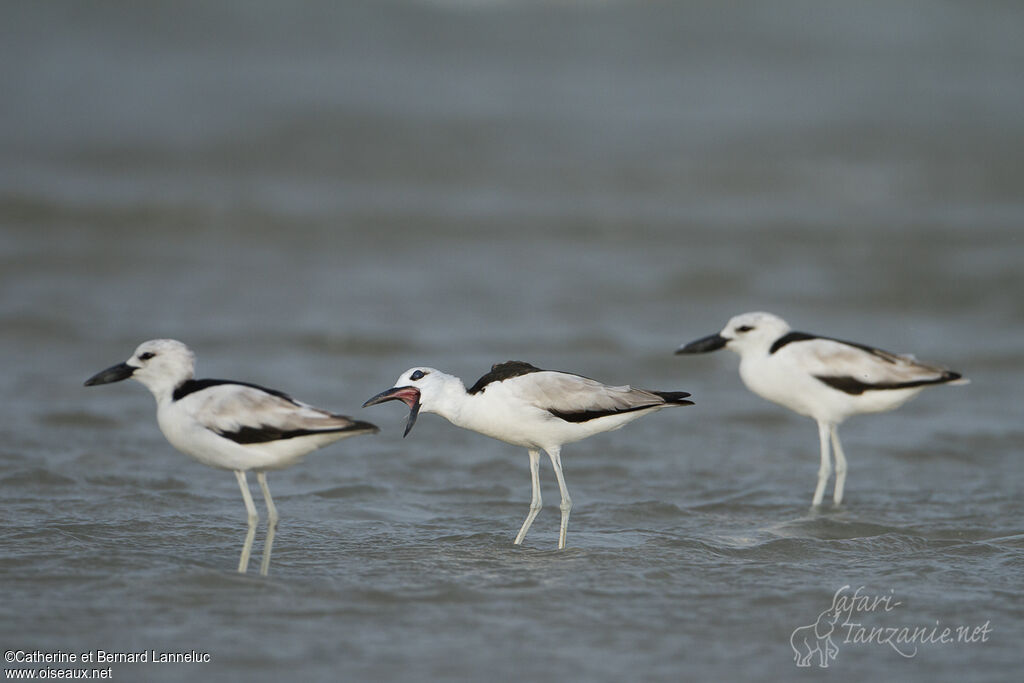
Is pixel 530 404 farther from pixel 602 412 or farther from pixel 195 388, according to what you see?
pixel 195 388

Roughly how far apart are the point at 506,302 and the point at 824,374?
689 centimetres

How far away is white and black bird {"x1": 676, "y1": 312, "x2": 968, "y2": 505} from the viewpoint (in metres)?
8.83

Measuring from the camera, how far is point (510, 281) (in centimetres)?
1653

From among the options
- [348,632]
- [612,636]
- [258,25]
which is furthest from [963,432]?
[258,25]

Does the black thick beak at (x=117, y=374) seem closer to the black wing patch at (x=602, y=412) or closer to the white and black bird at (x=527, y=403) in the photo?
the white and black bird at (x=527, y=403)

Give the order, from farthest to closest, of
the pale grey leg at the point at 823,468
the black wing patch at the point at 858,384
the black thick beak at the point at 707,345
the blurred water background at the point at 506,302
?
the black thick beak at the point at 707,345, the black wing patch at the point at 858,384, the pale grey leg at the point at 823,468, the blurred water background at the point at 506,302

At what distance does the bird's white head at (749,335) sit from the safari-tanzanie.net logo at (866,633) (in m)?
3.63

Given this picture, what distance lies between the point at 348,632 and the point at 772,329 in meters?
5.01

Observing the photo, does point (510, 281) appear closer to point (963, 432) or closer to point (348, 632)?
point (963, 432)

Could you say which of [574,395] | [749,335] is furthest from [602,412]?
[749,335]

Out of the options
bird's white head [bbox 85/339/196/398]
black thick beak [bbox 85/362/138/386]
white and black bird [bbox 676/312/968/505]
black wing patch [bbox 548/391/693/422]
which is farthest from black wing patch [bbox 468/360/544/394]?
white and black bird [bbox 676/312/968/505]

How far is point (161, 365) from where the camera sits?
6.74 m

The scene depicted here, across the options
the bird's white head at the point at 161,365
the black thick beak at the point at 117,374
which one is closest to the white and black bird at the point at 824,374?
the bird's white head at the point at 161,365

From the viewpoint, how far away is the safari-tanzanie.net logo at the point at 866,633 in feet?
17.8
